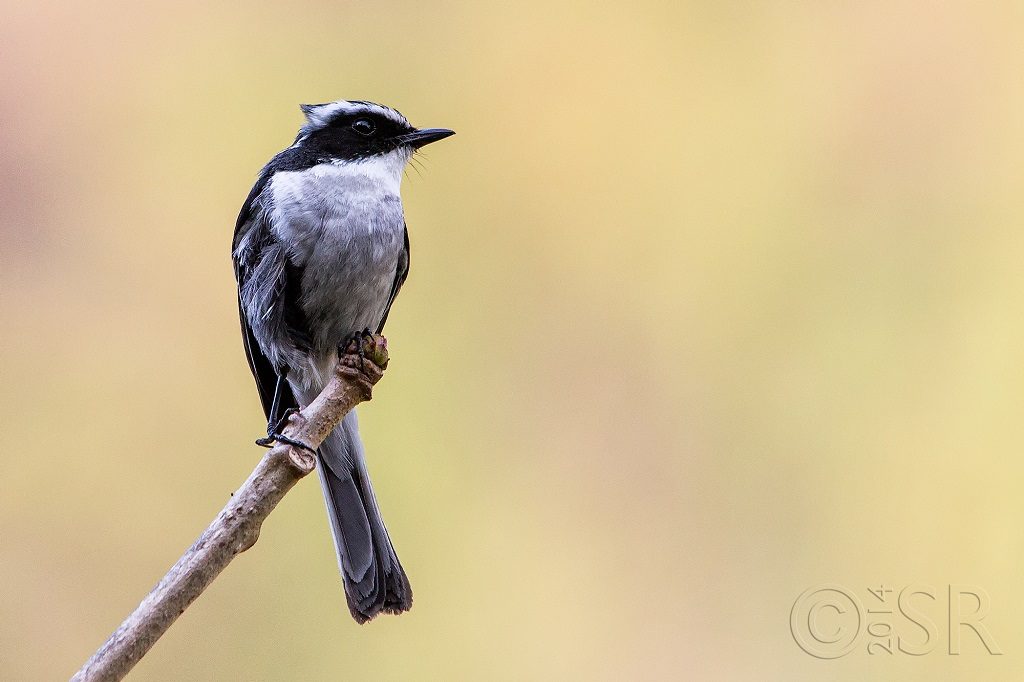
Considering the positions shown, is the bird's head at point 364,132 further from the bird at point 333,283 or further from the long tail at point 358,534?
the long tail at point 358,534

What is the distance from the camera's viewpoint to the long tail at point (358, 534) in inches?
115

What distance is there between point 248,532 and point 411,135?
1.75 meters

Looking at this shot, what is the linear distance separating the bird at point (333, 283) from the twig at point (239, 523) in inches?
19.7

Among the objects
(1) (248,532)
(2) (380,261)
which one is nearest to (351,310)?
(2) (380,261)

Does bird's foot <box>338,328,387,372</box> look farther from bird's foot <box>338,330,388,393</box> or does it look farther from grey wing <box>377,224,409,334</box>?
grey wing <box>377,224,409,334</box>

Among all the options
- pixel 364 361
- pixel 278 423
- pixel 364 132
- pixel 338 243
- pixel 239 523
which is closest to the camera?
pixel 239 523

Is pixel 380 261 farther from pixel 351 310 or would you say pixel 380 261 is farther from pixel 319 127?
pixel 319 127

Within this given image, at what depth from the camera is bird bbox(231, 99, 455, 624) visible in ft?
9.50

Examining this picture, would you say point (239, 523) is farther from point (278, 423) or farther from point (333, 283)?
point (333, 283)

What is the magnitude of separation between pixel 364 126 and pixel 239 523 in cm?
175

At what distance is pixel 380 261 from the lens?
293 cm

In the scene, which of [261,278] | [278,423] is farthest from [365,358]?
[261,278]

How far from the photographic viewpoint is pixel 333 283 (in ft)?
9.49

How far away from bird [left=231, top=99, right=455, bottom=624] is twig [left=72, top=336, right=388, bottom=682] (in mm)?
501
